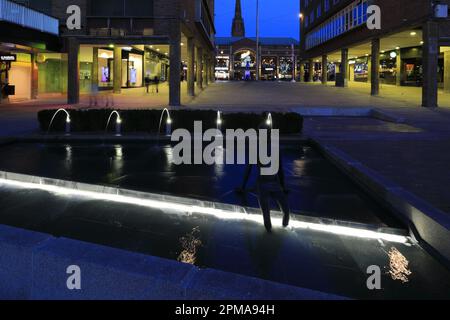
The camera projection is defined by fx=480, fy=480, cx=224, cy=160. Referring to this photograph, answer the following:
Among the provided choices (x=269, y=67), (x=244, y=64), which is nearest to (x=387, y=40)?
(x=269, y=67)

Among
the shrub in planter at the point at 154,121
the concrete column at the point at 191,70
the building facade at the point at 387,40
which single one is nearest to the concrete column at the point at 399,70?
the building facade at the point at 387,40

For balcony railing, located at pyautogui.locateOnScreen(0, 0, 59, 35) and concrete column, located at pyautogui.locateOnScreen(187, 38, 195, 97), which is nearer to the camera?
balcony railing, located at pyautogui.locateOnScreen(0, 0, 59, 35)

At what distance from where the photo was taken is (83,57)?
41156 mm

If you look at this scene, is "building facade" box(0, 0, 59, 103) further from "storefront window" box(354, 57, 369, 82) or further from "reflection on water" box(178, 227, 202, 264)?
"storefront window" box(354, 57, 369, 82)

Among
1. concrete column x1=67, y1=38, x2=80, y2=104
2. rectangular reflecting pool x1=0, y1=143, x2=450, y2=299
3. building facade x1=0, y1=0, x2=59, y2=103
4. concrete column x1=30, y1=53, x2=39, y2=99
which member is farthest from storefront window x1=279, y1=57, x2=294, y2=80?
rectangular reflecting pool x1=0, y1=143, x2=450, y2=299

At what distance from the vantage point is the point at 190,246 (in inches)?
230

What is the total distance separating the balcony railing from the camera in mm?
23064

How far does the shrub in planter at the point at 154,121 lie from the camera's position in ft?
51.1

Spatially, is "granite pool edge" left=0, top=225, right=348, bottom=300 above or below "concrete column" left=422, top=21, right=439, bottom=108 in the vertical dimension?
below

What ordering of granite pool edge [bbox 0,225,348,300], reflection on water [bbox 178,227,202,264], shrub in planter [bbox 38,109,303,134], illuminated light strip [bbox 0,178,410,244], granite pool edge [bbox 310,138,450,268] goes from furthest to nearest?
shrub in planter [bbox 38,109,303,134] < illuminated light strip [bbox 0,178,410,244] < granite pool edge [bbox 310,138,450,268] < reflection on water [bbox 178,227,202,264] < granite pool edge [bbox 0,225,348,300]

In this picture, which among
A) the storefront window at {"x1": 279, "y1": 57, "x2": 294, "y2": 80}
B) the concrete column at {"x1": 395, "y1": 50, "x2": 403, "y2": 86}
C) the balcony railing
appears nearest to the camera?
the balcony railing

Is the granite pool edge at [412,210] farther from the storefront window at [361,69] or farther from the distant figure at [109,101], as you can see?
the storefront window at [361,69]

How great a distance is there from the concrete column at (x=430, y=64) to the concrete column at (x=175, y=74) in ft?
44.1
